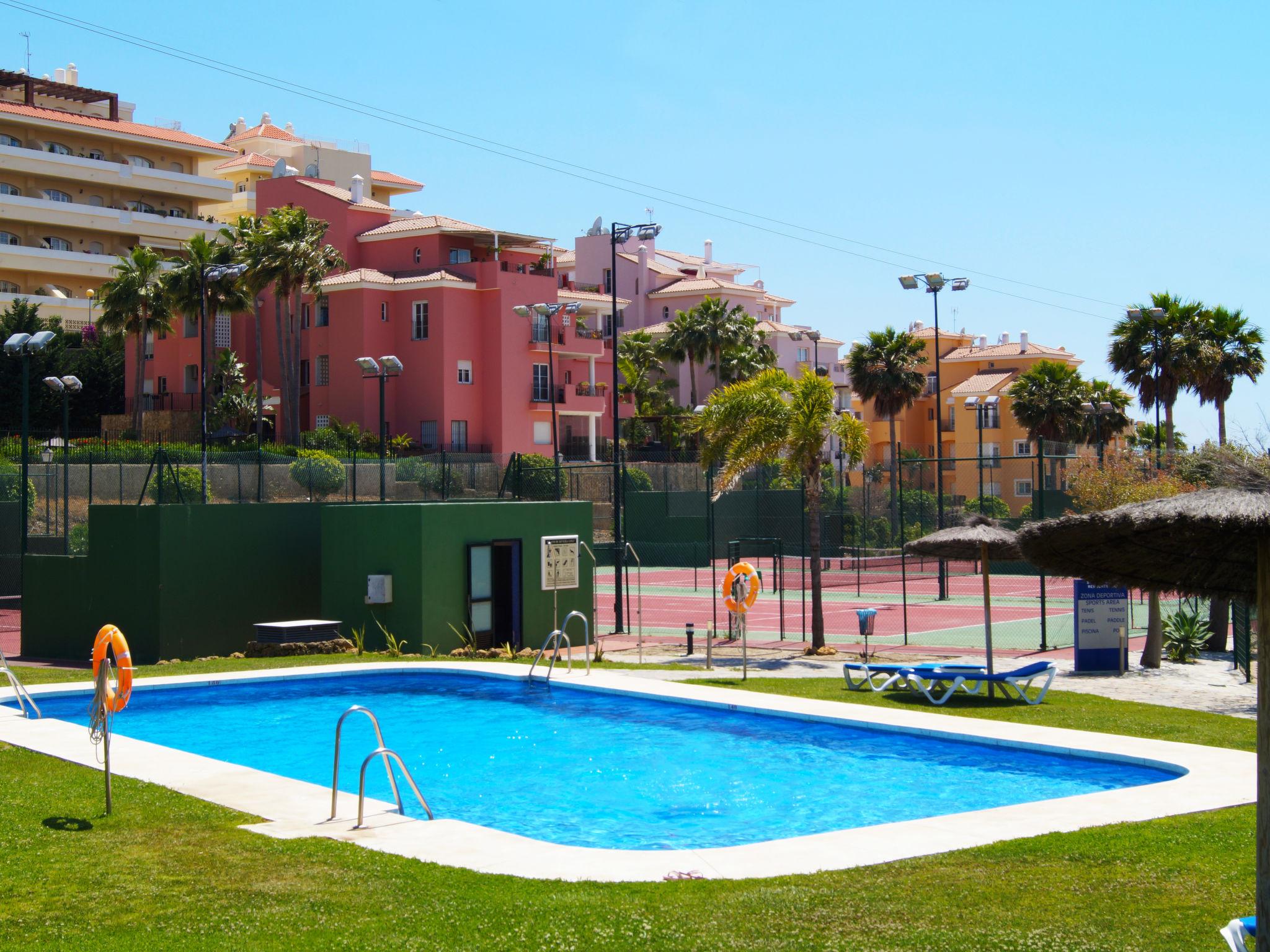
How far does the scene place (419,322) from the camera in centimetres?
6078

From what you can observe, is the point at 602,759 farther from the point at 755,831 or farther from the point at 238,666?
the point at 238,666

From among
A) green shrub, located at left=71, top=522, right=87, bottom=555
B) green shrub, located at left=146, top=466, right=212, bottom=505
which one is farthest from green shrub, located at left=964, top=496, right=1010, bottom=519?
green shrub, located at left=71, top=522, right=87, bottom=555

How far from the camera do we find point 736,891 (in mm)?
7730

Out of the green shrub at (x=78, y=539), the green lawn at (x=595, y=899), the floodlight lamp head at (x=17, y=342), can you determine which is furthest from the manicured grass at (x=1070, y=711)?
the green shrub at (x=78, y=539)

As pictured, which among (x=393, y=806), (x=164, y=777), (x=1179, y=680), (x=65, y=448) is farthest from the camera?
(x=65, y=448)

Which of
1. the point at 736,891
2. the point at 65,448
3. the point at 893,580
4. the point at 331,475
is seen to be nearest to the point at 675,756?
the point at 736,891

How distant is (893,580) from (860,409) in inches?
1961

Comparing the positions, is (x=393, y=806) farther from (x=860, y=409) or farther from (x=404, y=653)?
(x=860, y=409)

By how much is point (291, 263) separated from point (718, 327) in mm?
28497

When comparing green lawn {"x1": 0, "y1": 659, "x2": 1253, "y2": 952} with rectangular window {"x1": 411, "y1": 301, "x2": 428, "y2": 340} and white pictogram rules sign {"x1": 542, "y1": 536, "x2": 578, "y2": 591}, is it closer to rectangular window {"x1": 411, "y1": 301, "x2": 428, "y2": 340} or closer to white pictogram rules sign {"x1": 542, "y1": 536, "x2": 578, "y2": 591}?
white pictogram rules sign {"x1": 542, "y1": 536, "x2": 578, "y2": 591}

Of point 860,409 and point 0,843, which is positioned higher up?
point 860,409

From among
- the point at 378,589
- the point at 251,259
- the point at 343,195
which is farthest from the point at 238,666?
the point at 343,195

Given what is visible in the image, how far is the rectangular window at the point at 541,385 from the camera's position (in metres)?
63.3

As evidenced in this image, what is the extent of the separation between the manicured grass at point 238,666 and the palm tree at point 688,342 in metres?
54.1
